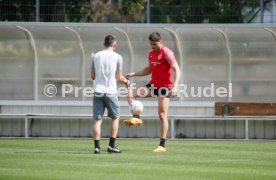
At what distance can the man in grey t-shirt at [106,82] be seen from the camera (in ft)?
52.4

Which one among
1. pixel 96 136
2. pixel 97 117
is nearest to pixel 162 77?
pixel 97 117

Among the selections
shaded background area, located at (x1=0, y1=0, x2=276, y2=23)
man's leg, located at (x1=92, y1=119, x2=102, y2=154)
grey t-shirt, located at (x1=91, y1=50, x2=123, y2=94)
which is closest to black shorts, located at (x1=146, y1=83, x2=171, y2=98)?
grey t-shirt, located at (x1=91, y1=50, x2=123, y2=94)

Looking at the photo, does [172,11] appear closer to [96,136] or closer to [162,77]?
[162,77]

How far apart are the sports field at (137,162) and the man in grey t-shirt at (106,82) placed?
45cm

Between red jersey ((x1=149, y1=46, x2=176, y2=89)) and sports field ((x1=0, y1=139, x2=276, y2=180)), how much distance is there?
1202 mm

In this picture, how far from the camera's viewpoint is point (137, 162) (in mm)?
14227

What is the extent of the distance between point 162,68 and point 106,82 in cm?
109

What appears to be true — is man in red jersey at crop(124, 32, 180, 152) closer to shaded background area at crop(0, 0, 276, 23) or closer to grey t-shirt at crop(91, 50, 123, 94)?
grey t-shirt at crop(91, 50, 123, 94)

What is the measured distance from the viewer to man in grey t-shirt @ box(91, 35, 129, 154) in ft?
52.4

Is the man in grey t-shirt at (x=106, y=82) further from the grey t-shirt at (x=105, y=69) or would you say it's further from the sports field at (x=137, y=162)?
the sports field at (x=137, y=162)

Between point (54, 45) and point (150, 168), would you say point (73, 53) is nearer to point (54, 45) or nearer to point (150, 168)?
point (54, 45)

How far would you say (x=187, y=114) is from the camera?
2320 cm

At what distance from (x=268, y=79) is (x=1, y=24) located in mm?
6728

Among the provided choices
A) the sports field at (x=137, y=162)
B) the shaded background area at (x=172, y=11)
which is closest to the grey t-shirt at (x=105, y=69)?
the sports field at (x=137, y=162)
